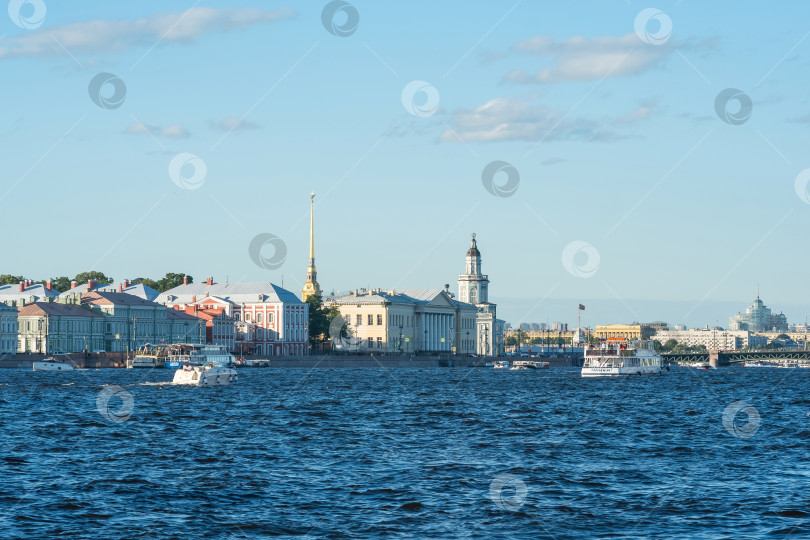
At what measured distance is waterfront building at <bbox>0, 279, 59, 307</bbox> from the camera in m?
119

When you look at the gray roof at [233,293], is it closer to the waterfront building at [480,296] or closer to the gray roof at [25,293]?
the gray roof at [25,293]

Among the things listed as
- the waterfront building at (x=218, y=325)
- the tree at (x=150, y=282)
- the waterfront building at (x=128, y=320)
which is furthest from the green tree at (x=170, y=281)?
the waterfront building at (x=128, y=320)

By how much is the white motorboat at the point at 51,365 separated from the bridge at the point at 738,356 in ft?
271

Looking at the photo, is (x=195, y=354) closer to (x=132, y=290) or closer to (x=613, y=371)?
(x=613, y=371)

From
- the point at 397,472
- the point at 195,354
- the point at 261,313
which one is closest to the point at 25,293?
the point at 261,313

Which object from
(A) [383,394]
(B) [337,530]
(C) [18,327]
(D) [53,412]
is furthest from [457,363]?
(B) [337,530]

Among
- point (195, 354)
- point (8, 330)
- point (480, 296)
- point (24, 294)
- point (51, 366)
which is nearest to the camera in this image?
point (195, 354)

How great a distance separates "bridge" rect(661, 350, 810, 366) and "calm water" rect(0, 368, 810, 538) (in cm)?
10353

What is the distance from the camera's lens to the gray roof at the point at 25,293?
121 metres

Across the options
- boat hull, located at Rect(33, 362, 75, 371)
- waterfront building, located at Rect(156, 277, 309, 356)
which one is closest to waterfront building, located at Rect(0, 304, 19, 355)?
boat hull, located at Rect(33, 362, 75, 371)

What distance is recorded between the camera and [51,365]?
89.9 meters

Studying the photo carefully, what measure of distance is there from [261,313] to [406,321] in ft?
98.8

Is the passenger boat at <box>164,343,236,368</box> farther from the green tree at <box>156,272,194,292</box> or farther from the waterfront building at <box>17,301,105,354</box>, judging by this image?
the green tree at <box>156,272,194,292</box>

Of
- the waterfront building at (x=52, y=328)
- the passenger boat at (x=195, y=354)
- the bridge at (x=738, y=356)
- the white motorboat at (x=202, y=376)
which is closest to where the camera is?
the white motorboat at (x=202, y=376)
